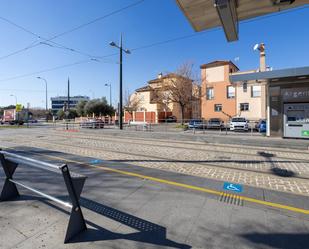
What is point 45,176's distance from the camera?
5.49 m

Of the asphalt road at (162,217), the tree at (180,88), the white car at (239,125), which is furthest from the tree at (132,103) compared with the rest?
the asphalt road at (162,217)

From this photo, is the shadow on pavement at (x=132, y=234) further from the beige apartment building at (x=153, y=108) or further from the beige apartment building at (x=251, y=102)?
the beige apartment building at (x=153, y=108)

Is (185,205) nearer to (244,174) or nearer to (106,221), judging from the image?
(106,221)

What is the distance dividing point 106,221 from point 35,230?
3.20 ft

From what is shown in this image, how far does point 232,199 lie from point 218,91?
34.8m

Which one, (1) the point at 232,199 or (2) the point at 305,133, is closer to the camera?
(1) the point at 232,199

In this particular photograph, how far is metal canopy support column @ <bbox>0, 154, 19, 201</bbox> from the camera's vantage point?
12.8 ft

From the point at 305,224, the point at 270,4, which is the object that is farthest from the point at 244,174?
the point at 270,4

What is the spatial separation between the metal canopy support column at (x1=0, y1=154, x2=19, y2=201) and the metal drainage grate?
3.99 meters

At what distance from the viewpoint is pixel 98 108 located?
169 ft

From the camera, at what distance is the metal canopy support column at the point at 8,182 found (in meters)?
3.90

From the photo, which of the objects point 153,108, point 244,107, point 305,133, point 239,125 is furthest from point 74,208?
point 153,108

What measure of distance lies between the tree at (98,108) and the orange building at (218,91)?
24.9m

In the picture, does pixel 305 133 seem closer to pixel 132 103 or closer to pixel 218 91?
pixel 218 91
